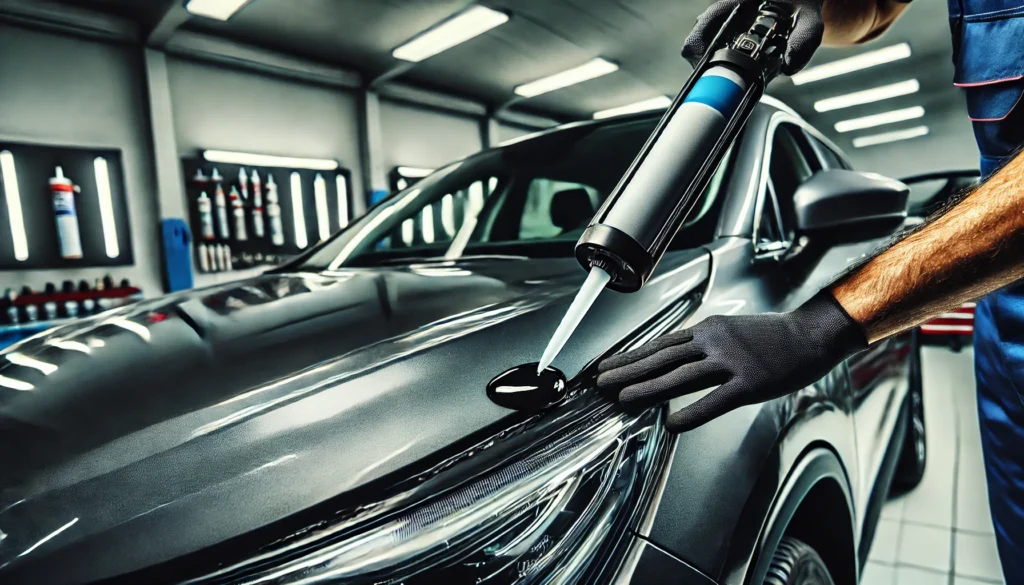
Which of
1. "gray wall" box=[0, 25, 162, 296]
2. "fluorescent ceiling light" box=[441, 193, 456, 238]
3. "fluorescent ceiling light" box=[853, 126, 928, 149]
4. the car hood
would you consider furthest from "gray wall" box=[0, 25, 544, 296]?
"fluorescent ceiling light" box=[853, 126, 928, 149]

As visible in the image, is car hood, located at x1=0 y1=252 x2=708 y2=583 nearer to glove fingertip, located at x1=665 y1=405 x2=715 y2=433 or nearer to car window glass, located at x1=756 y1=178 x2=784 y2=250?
glove fingertip, located at x1=665 y1=405 x2=715 y2=433

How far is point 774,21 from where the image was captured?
33.5 inches

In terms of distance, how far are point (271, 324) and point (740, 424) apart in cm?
70

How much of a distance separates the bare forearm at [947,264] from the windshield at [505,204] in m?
0.44

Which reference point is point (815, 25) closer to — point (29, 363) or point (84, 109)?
point (29, 363)

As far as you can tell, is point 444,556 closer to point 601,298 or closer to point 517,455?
point 517,455

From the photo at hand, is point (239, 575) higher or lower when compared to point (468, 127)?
lower

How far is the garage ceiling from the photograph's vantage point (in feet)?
16.7

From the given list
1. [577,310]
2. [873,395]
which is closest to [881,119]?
[873,395]

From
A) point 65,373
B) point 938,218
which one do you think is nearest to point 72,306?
point 65,373

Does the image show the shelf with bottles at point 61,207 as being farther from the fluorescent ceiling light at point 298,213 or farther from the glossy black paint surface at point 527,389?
the glossy black paint surface at point 527,389

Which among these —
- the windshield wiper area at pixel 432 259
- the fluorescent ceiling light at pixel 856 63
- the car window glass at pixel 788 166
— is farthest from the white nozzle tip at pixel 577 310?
the fluorescent ceiling light at pixel 856 63

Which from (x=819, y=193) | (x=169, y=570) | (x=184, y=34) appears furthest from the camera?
(x=184, y=34)

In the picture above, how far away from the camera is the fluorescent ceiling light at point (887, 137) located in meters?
12.0
